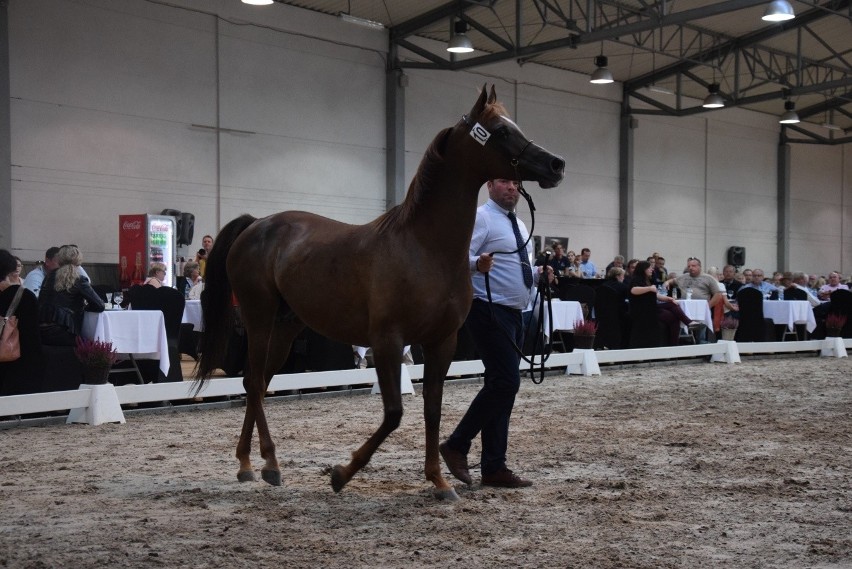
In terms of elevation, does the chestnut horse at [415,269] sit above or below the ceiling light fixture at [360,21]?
below

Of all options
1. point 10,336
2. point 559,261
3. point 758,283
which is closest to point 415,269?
point 10,336

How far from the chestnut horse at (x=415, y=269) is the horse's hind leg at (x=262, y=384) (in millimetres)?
12

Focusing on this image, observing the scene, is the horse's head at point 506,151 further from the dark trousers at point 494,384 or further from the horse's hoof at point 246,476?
the horse's hoof at point 246,476

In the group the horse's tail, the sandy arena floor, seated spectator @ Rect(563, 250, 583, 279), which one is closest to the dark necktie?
the sandy arena floor

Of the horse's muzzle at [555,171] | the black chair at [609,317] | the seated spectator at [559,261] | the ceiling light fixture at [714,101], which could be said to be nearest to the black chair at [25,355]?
the horse's muzzle at [555,171]

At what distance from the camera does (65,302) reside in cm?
795

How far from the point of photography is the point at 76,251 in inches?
319

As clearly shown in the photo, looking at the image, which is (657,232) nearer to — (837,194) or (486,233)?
(837,194)

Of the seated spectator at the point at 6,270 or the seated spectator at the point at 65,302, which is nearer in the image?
the seated spectator at the point at 6,270

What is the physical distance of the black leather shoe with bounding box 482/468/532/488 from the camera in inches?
187

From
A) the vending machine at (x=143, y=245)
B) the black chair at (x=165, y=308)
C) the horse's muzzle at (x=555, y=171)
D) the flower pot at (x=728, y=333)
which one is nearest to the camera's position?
the horse's muzzle at (x=555, y=171)

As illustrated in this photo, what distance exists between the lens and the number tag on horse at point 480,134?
14.5 feet

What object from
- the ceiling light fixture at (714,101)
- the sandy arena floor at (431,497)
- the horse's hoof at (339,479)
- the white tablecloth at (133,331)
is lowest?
the sandy arena floor at (431,497)

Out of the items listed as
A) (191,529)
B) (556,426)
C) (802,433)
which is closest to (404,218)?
(191,529)
